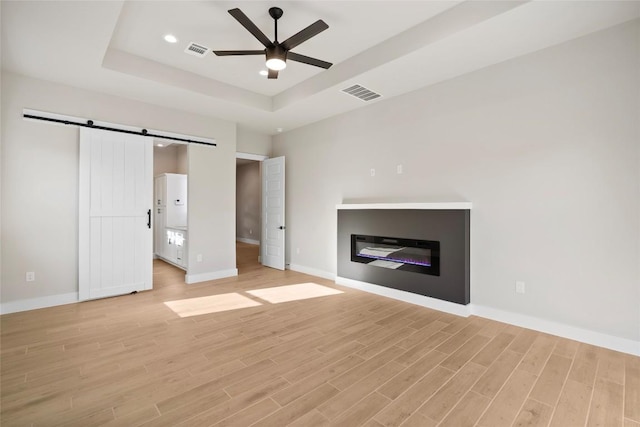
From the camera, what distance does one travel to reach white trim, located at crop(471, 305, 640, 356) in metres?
2.65

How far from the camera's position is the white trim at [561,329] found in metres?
2.65

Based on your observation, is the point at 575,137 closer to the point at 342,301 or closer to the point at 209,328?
the point at 342,301

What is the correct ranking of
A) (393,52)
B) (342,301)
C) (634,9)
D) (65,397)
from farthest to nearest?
(342,301) < (393,52) < (634,9) < (65,397)

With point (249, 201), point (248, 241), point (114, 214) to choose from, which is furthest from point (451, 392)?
point (249, 201)

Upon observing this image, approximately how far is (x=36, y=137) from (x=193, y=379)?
12.1 feet

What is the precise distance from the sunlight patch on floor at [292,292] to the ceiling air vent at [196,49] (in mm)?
3171

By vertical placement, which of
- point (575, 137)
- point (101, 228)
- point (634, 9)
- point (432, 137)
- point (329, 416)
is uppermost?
point (634, 9)

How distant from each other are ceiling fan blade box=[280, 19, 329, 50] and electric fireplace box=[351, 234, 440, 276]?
2.68 metres

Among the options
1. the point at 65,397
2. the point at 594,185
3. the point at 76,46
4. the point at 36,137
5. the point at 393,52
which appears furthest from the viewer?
the point at 36,137

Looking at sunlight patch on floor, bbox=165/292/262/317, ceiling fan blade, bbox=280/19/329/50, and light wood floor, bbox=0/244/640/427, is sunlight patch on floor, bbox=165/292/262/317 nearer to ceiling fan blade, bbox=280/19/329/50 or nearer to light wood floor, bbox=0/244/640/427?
light wood floor, bbox=0/244/640/427

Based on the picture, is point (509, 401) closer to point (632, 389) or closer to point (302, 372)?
point (632, 389)

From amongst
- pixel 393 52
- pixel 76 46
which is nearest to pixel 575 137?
pixel 393 52

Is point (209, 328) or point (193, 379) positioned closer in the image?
point (193, 379)

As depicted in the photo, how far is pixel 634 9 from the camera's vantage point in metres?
2.48
